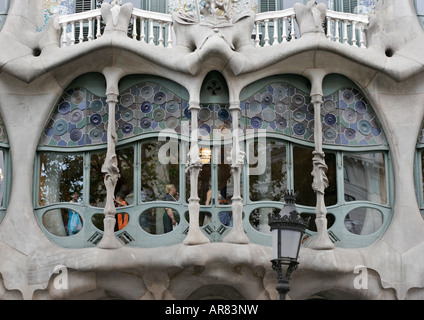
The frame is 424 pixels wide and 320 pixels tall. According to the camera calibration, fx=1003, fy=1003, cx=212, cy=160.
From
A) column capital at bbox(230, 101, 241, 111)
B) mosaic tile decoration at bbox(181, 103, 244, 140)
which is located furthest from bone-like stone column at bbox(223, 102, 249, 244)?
mosaic tile decoration at bbox(181, 103, 244, 140)

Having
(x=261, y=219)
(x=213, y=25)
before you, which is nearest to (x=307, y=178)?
(x=261, y=219)

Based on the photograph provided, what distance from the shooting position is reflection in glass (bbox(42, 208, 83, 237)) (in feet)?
60.2

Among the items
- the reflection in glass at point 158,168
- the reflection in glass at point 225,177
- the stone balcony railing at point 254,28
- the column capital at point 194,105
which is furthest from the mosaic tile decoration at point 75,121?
the reflection in glass at point 225,177

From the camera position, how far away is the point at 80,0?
20.1 metres

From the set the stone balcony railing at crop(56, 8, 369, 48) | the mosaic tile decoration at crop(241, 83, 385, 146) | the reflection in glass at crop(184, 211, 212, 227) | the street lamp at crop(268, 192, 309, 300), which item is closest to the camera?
the street lamp at crop(268, 192, 309, 300)

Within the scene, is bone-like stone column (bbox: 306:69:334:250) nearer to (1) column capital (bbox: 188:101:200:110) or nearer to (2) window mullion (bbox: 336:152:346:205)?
(2) window mullion (bbox: 336:152:346:205)

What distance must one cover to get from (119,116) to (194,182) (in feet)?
6.92

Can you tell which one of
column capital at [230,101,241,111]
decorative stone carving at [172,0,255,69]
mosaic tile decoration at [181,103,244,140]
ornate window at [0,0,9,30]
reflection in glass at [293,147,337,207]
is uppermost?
ornate window at [0,0,9,30]

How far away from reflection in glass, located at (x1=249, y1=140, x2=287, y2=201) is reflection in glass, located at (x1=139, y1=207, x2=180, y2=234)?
61.4 inches

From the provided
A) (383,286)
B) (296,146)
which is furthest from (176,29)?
(383,286)

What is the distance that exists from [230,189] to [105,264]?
2650mm

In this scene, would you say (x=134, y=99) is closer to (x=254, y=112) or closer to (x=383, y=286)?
(x=254, y=112)

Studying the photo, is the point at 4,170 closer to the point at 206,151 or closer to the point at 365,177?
the point at 206,151

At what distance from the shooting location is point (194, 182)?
17781mm
